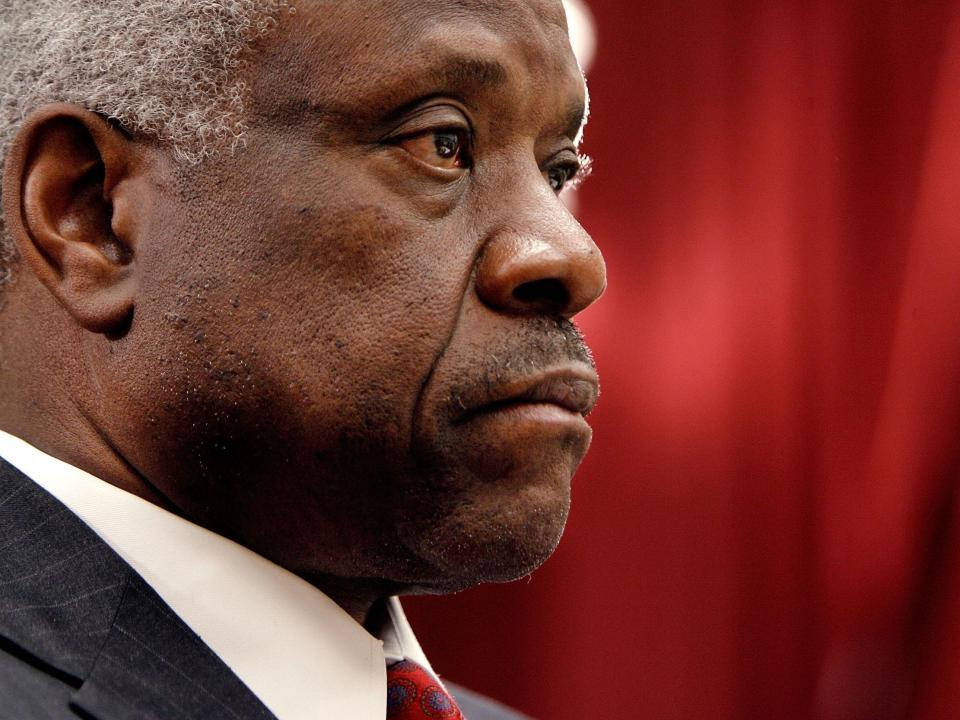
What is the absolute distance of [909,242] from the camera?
2121 millimetres

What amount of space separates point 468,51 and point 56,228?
18.8 inches

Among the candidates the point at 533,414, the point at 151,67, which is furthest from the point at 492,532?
the point at 151,67

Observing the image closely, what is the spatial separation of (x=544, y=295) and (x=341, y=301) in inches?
8.7

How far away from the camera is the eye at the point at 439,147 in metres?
1.18

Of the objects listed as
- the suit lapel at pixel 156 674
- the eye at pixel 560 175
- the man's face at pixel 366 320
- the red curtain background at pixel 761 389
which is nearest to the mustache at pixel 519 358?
the man's face at pixel 366 320

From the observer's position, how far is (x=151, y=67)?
1.21 metres

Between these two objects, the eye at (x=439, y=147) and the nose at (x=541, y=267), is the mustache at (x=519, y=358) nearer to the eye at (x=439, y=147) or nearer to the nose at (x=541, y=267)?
the nose at (x=541, y=267)

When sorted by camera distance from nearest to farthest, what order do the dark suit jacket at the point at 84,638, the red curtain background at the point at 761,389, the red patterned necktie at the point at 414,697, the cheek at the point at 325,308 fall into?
1. the dark suit jacket at the point at 84,638
2. the cheek at the point at 325,308
3. the red patterned necktie at the point at 414,697
4. the red curtain background at the point at 761,389

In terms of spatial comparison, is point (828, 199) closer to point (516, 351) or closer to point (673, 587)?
point (673, 587)

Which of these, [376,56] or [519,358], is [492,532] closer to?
[519,358]

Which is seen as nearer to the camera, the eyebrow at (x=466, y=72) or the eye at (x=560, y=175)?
the eyebrow at (x=466, y=72)

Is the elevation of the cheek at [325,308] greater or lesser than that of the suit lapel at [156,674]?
greater

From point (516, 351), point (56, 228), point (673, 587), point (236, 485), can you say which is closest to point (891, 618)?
point (673, 587)

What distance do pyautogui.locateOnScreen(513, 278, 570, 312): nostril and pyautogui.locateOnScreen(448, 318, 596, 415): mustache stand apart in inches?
0.6
